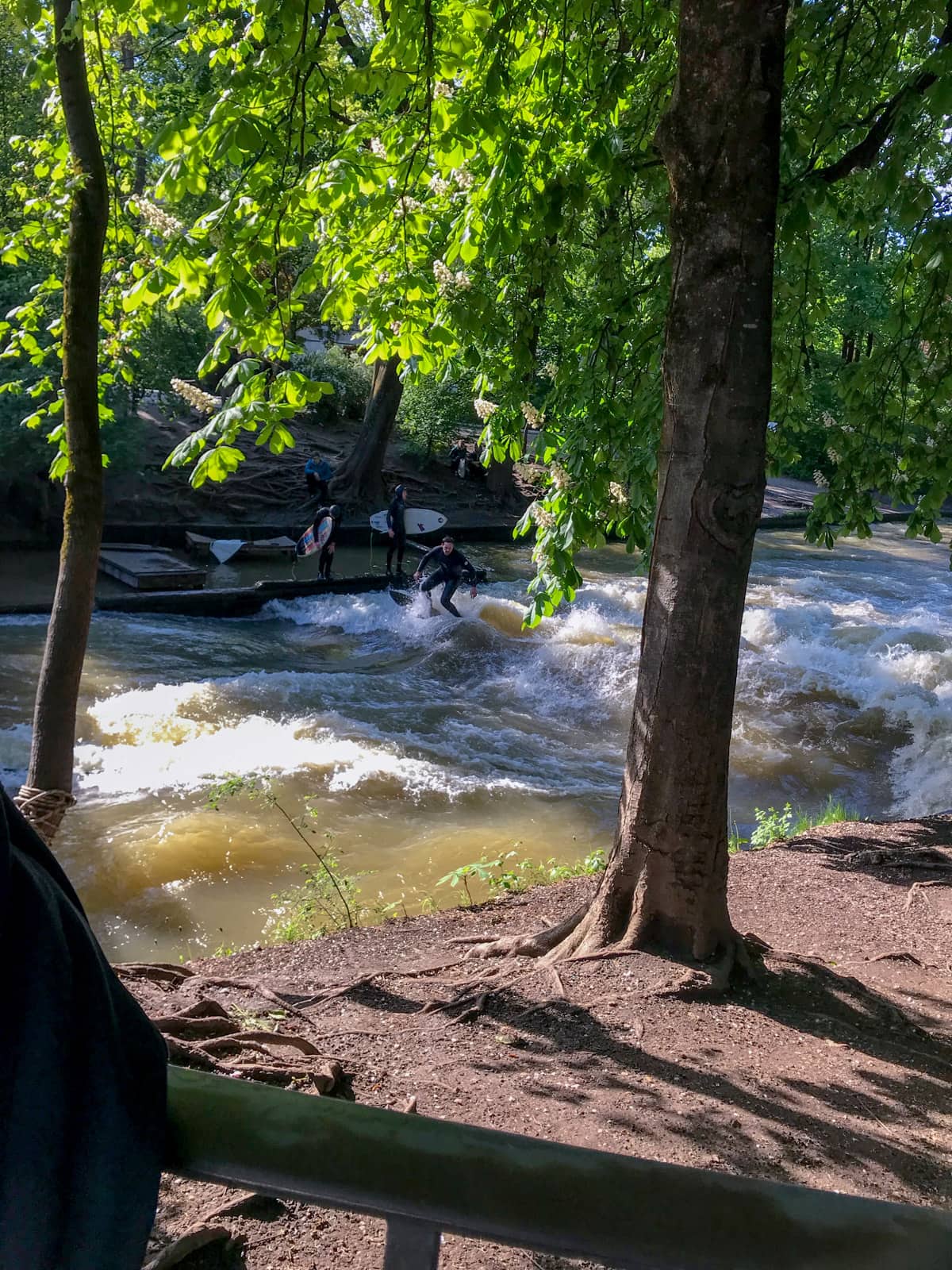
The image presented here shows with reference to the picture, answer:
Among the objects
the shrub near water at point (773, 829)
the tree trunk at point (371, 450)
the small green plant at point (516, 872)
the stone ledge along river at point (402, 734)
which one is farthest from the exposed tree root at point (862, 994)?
the tree trunk at point (371, 450)

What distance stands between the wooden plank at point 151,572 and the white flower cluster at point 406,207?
1456cm

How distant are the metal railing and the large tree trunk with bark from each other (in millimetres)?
3635

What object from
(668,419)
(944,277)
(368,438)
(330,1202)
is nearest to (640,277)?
(944,277)

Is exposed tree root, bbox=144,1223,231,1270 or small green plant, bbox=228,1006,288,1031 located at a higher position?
exposed tree root, bbox=144,1223,231,1270

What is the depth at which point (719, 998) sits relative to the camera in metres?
4.77

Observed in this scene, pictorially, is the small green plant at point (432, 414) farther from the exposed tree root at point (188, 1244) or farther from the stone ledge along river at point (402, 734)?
the exposed tree root at point (188, 1244)

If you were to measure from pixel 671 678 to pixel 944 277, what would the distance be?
328 cm

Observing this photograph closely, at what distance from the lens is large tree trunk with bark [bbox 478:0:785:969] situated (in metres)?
4.14

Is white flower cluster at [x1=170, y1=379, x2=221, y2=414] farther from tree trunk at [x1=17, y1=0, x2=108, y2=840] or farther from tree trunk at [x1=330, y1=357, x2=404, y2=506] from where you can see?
tree trunk at [x1=330, y1=357, x2=404, y2=506]

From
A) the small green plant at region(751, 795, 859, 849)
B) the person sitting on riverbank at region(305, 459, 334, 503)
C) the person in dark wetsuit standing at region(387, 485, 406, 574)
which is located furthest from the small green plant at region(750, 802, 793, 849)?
the person sitting on riverbank at region(305, 459, 334, 503)

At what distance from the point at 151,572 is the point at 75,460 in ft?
46.0

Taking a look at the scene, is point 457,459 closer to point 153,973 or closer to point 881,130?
point 881,130

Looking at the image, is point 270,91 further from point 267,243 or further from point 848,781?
point 848,781

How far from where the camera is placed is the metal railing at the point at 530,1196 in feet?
2.94
